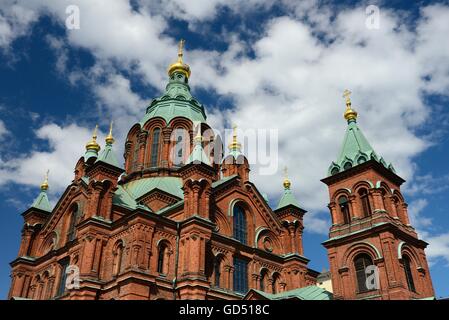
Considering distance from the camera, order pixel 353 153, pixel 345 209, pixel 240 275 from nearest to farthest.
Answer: pixel 345 209 < pixel 353 153 < pixel 240 275

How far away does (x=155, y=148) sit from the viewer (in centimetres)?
4119

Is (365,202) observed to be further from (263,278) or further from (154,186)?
(154,186)

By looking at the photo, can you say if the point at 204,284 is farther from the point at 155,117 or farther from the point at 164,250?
the point at 155,117

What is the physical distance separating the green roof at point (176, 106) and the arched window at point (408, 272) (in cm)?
2408

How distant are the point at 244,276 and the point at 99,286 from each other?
405 inches

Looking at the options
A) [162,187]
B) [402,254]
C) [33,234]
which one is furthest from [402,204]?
[33,234]

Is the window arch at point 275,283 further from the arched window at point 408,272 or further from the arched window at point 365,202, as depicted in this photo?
the arched window at point 408,272

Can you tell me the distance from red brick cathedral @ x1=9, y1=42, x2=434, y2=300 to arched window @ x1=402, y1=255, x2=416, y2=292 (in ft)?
0.22

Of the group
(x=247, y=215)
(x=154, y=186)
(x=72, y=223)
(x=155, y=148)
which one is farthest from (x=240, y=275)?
(x=155, y=148)

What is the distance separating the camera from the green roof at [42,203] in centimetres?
3766

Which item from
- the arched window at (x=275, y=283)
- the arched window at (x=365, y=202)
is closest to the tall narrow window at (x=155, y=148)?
the arched window at (x=275, y=283)

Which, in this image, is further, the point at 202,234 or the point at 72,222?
the point at 72,222

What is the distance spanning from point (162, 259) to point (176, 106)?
19579 mm

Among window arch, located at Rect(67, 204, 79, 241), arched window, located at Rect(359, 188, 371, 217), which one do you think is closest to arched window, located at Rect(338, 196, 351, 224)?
arched window, located at Rect(359, 188, 371, 217)
